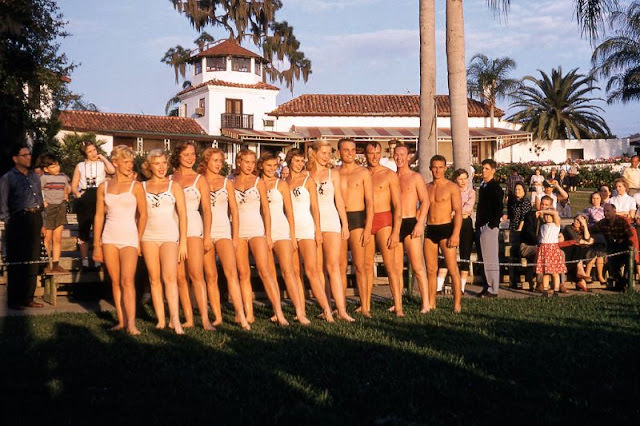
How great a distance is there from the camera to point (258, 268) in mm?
8711

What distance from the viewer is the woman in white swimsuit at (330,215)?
356 inches

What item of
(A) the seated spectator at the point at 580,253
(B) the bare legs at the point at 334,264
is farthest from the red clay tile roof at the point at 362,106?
(B) the bare legs at the point at 334,264

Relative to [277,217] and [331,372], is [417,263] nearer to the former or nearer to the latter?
[277,217]

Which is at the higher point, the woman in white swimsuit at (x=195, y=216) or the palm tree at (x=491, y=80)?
the palm tree at (x=491, y=80)

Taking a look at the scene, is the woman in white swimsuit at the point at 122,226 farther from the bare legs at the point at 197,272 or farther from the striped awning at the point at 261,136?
the striped awning at the point at 261,136

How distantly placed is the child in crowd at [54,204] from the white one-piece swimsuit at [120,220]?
406 centimetres

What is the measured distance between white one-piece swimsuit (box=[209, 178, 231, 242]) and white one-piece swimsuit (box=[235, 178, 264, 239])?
192 millimetres

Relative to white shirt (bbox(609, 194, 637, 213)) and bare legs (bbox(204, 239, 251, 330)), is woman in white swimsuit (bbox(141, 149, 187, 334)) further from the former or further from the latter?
white shirt (bbox(609, 194, 637, 213))

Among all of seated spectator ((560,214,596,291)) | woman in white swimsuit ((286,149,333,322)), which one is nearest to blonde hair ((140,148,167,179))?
woman in white swimsuit ((286,149,333,322))

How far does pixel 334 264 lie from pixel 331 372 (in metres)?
2.91

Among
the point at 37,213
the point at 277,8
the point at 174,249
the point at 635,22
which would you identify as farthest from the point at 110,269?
the point at 277,8

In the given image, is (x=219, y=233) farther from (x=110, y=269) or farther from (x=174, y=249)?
(x=110, y=269)

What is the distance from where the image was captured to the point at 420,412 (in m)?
5.12

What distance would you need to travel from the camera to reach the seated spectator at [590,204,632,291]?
41.4ft
